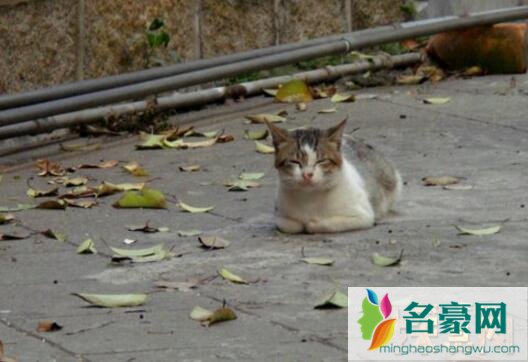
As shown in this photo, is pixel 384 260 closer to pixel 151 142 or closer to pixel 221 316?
pixel 221 316

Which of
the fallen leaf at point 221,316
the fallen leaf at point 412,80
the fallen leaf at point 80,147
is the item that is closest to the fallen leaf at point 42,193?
the fallen leaf at point 80,147

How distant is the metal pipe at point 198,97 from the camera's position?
8469 mm

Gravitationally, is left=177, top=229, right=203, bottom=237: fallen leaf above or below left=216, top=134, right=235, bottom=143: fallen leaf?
above

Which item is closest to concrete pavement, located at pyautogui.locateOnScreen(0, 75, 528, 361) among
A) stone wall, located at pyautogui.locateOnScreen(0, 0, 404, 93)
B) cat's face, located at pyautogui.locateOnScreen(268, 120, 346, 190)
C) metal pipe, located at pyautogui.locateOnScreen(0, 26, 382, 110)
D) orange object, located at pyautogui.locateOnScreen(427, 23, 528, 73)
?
cat's face, located at pyautogui.locateOnScreen(268, 120, 346, 190)

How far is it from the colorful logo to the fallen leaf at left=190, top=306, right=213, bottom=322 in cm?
56

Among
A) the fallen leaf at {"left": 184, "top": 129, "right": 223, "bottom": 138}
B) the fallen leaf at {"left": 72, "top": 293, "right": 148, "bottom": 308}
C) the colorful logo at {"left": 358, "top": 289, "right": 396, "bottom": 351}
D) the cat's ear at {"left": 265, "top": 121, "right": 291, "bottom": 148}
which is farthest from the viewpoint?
the fallen leaf at {"left": 184, "top": 129, "right": 223, "bottom": 138}

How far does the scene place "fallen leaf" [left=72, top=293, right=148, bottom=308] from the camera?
5.47 m

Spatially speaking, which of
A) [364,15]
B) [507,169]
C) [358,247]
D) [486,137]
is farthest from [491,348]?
[364,15]

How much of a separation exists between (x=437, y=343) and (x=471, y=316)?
27cm

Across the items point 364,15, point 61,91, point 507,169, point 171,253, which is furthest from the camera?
point 364,15

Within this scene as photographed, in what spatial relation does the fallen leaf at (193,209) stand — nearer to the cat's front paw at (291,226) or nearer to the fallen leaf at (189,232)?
the fallen leaf at (189,232)

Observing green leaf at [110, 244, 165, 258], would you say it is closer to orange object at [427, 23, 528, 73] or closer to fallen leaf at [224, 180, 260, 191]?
fallen leaf at [224, 180, 260, 191]

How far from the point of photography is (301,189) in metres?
6.59

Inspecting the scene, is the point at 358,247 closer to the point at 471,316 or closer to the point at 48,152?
the point at 471,316
